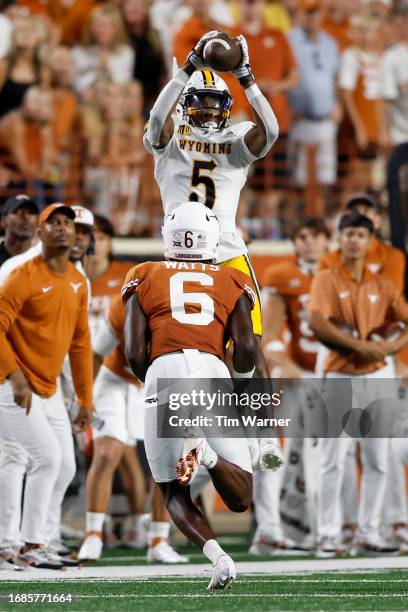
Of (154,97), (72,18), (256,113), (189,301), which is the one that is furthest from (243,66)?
(72,18)

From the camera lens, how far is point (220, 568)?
6016mm

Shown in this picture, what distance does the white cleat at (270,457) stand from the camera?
638 centimetres

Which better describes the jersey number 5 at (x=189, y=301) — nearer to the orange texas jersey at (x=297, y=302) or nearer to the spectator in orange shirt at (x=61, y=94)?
the orange texas jersey at (x=297, y=302)

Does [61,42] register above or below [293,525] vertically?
above

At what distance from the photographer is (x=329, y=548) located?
9281mm

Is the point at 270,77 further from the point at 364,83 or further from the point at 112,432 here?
the point at 112,432

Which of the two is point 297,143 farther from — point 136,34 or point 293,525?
point 293,525

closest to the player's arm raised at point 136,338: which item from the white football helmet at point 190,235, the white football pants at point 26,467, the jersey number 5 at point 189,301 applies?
the jersey number 5 at point 189,301

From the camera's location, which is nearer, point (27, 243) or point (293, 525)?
point (27, 243)

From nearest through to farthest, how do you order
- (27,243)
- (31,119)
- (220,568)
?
(220,568)
(27,243)
(31,119)

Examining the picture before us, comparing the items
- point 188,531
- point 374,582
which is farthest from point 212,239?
point 374,582

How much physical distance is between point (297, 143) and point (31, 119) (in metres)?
2.70

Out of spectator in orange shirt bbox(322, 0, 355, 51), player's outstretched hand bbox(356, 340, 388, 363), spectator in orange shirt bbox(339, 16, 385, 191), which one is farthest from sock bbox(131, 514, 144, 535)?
spectator in orange shirt bbox(322, 0, 355, 51)

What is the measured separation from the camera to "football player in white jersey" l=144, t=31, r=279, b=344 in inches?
296
